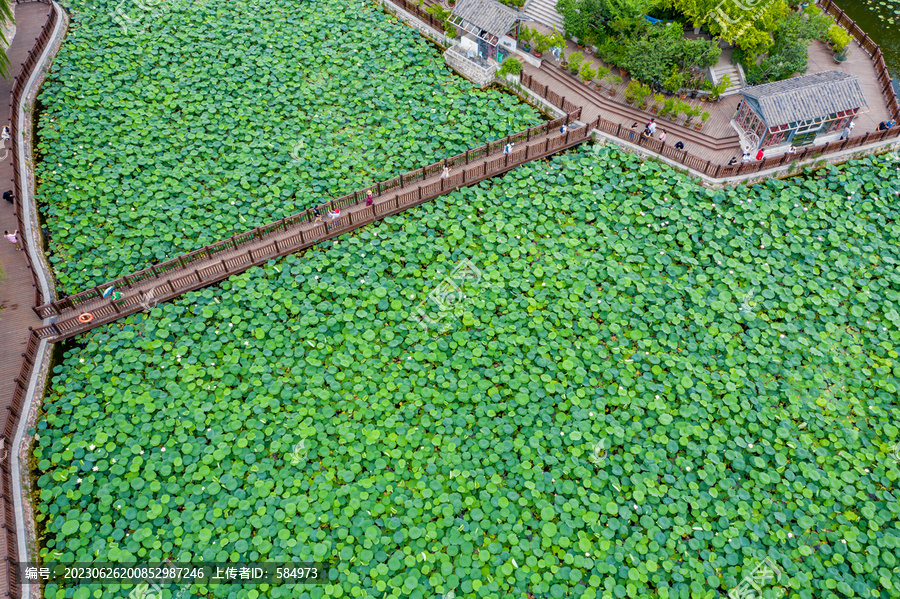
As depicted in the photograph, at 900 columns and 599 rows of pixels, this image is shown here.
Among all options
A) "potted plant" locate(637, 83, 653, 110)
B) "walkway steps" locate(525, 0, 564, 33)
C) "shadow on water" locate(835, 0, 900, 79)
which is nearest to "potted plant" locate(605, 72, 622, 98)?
"potted plant" locate(637, 83, 653, 110)

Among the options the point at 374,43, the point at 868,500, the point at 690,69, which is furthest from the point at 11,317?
the point at 690,69

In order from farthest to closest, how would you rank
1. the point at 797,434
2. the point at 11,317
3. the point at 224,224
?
the point at 224,224, the point at 11,317, the point at 797,434

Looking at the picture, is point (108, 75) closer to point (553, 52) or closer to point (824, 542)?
point (553, 52)

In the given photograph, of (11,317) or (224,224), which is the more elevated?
(224,224)

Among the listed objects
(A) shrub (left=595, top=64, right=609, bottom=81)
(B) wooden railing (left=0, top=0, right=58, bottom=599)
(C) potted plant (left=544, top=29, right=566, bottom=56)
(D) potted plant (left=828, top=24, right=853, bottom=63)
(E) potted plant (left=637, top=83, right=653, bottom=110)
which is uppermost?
(D) potted plant (left=828, top=24, right=853, bottom=63)

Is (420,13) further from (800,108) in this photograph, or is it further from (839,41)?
(839,41)

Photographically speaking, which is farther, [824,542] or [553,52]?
[553,52]

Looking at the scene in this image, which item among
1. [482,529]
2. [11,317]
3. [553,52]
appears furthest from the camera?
[553,52]

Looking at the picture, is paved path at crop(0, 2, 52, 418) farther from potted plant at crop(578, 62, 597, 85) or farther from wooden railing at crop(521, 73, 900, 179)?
potted plant at crop(578, 62, 597, 85)
